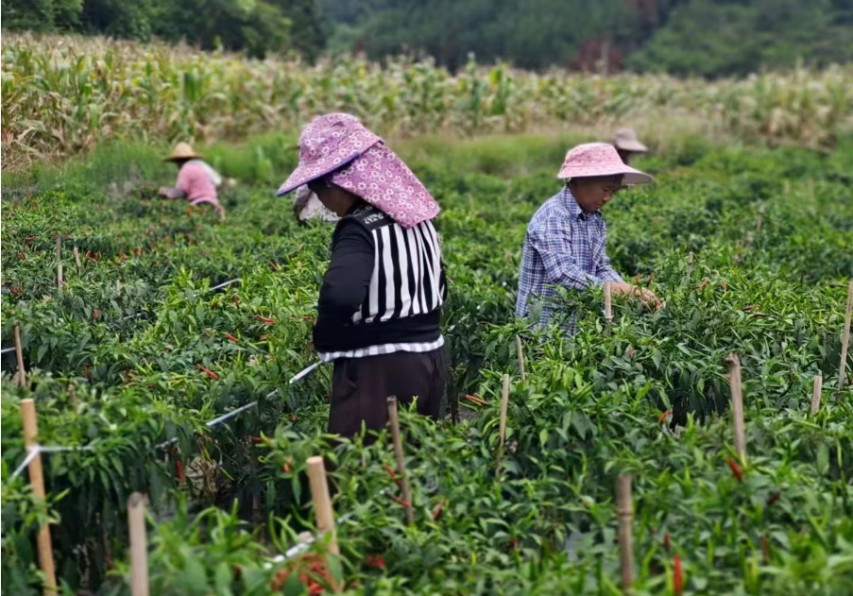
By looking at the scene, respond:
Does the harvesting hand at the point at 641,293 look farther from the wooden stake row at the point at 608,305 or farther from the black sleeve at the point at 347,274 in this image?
the black sleeve at the point at 347,274

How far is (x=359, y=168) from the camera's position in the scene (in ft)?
12.6

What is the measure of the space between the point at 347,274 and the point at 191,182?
5931mm

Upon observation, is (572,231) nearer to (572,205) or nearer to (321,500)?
(572,205)

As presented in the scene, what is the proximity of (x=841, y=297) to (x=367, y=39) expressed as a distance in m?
27.8

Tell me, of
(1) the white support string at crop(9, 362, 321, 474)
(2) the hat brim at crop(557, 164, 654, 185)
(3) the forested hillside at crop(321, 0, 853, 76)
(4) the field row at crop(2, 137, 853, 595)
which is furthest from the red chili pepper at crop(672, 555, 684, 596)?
(3) the forested hillside at crop(321, 0, 853, 76)

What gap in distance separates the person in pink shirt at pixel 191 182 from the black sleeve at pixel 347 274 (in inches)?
216

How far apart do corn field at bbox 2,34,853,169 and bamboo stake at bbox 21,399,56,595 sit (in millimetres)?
2530

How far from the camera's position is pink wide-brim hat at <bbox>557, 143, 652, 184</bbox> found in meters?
5.22

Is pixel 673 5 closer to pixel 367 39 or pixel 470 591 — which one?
pixel 367 39

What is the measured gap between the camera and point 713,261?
6.70 meters

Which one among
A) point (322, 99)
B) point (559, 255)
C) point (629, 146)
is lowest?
point (559, 255)

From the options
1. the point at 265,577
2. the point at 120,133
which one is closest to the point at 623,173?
the point at 265,577

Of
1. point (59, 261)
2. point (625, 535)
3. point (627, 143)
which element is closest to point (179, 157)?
A: point (59, 261)

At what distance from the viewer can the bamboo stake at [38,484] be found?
10.1ft
